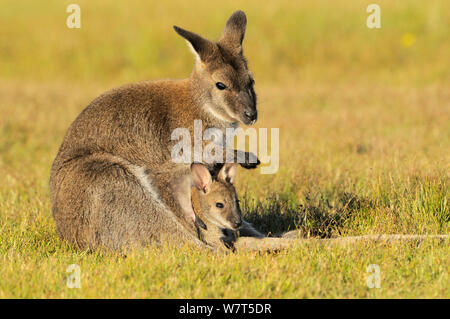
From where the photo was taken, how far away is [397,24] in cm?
2231

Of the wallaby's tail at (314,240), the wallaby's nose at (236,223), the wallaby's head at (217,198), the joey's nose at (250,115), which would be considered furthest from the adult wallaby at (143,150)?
the wallaby's tail at (314,240)

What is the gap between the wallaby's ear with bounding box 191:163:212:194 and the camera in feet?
19.1

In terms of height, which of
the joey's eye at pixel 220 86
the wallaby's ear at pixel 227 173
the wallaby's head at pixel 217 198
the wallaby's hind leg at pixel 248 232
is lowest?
the wallaby's hind leg at pixel 248 232

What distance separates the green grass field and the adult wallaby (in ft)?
1.11

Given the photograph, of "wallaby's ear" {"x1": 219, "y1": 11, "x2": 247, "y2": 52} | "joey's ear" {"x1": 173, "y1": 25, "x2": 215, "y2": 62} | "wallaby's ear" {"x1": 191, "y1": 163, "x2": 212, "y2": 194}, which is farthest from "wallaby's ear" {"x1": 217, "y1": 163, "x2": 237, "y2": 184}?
"wallaby's ear" {"x1": 219, "y1": 11, "x2": 247, "y2": 52}

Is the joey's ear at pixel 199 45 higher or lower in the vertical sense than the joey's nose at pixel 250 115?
higher

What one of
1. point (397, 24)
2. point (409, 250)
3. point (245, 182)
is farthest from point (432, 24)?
point (409, 250)

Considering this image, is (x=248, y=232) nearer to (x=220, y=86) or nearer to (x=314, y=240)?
(x=314, y=240)

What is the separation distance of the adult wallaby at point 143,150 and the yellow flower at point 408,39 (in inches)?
622

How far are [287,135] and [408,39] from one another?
10708 millimetres

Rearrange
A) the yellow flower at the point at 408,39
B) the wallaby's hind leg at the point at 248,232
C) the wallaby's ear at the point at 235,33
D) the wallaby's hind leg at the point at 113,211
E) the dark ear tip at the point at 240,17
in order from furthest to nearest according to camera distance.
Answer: the yellow flower at the point at 408,39, the dark ear tip at the point at 240,17, the wallaby's ear at the point at 235,33, the wallaby's hind leg at the point at 248,232, the wallaby's hind leg at the point at 113,211

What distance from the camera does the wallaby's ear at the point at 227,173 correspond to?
6.00 meters

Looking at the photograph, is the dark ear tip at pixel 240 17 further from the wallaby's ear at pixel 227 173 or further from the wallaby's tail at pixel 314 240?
the wallaby's tail at pixel 314 240

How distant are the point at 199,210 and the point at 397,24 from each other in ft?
60.0
